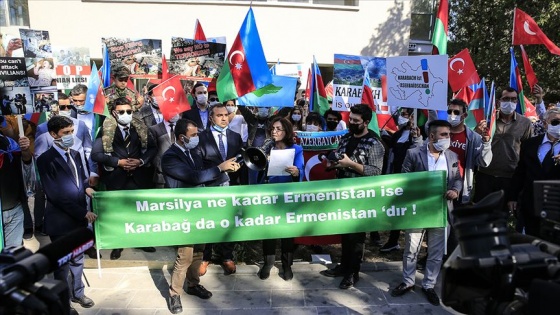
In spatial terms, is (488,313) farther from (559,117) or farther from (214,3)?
(214,3)

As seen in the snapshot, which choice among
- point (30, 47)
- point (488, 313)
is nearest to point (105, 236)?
point (488, 313)

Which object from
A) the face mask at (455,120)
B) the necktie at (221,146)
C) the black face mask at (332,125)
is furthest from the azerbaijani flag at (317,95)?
the face mask at (455,120)

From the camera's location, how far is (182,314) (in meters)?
4.41

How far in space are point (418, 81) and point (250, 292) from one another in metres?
3.07

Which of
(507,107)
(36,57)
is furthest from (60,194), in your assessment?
(507,107)

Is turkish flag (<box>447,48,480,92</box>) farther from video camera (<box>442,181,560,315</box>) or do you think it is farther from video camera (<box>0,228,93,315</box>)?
video camera (<box>0,228,93,315</box>)

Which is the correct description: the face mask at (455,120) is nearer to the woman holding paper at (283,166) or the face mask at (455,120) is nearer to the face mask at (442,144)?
the face mask at (442,144)

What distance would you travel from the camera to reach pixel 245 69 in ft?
19.2

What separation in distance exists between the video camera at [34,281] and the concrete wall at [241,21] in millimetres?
14571

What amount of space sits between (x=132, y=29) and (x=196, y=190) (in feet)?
42.7

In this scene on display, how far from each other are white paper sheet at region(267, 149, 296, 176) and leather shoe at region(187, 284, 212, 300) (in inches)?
57.0

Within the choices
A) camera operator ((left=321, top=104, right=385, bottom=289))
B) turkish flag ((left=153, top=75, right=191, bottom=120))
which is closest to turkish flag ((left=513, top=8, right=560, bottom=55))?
camera operator ((left=321, top=104, right=385, bottom=289))

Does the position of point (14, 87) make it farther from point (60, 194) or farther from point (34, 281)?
point (34, 281)

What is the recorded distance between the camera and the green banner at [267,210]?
446cm
